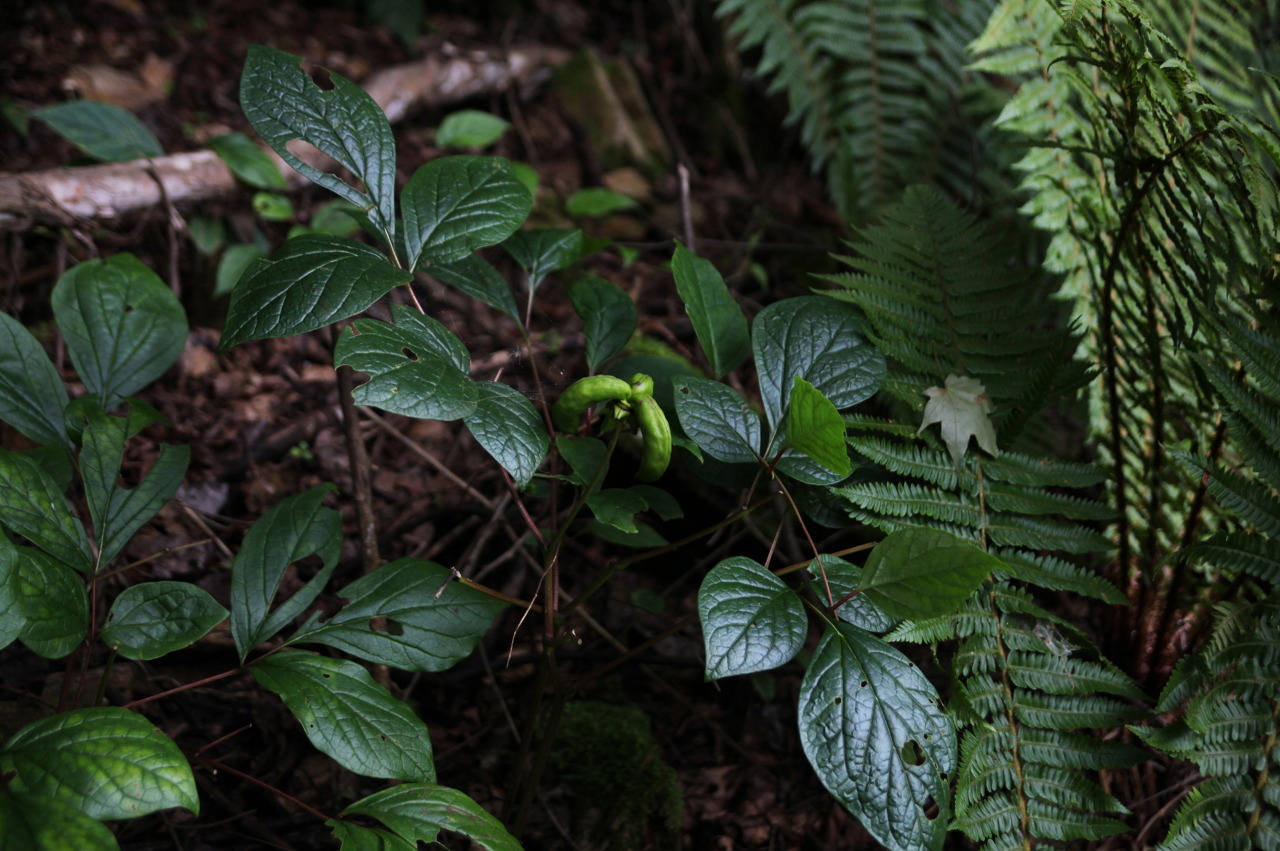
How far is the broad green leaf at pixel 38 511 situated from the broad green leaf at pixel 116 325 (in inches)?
11.2

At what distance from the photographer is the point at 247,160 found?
2.50 metres

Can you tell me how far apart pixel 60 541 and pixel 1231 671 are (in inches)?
75.1

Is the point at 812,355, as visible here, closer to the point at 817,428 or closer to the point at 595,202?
the point at 817,428

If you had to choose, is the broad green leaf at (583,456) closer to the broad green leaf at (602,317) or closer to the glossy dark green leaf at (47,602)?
the broad green leaf at (602,317)

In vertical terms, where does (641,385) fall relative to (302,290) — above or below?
below

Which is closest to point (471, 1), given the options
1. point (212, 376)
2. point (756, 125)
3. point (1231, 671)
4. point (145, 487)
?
point (756, 125)

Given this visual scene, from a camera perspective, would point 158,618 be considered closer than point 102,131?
Yes

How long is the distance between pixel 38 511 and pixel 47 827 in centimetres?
52

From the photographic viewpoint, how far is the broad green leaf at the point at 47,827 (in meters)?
0.94

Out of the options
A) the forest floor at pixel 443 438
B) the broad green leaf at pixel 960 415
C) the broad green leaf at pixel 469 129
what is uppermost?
the broad green leaf at pixel 469 129

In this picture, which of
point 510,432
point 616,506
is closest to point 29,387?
point 510,432


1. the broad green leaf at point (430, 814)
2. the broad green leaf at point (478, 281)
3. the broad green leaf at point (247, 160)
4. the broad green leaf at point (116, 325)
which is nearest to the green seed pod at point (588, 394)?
the broad green leaf at point (478, 281)

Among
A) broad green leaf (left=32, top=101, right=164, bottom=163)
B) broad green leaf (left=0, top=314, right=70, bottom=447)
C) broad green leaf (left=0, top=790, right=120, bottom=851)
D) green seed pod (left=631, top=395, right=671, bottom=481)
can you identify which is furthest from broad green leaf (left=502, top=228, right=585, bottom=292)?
broad green leaf (left=32, top=101, right=164, bottom=163)

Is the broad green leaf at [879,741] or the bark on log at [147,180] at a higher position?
the bark on log at [147,180]
